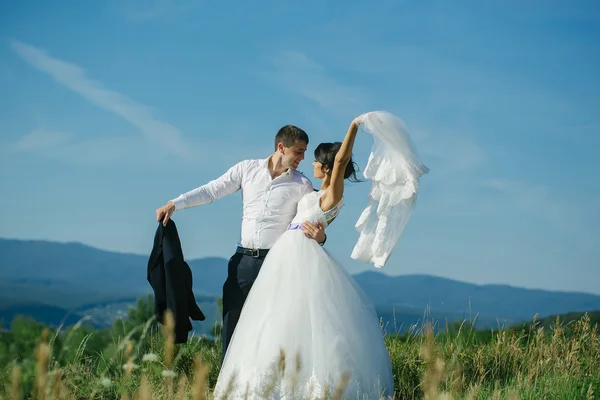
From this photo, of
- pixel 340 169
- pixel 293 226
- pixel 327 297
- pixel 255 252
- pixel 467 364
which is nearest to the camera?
pixel 327 297

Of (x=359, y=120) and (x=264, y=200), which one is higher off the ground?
(x=359, y=120)

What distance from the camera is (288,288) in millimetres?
5734

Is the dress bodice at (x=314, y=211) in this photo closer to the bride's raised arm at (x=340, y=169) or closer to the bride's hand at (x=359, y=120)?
the bride's raised arm at (x=340, y=169)

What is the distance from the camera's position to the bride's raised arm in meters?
5.72

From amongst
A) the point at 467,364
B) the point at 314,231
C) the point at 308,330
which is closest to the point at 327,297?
the point at 308,330

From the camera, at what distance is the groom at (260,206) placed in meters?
6.55

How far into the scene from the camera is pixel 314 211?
6078 mm

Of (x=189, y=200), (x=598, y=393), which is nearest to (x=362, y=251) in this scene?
(x=189, y=200)

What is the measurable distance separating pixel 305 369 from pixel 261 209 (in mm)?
1783

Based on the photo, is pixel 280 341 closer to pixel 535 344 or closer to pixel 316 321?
pixel 316 321

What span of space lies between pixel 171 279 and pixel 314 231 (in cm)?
158

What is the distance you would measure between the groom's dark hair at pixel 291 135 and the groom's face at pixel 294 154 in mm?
34

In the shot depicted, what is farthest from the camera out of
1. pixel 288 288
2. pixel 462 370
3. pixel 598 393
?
pixel 462 370

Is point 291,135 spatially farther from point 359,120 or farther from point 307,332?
point 307,332
